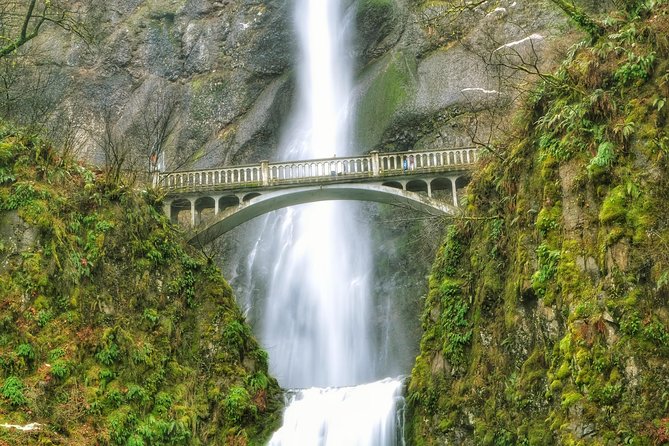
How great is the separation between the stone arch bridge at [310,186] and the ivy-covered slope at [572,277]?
23.6ft

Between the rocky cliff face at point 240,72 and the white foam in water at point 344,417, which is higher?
the rocky cliff face at point 240,72

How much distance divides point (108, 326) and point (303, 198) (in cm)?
951

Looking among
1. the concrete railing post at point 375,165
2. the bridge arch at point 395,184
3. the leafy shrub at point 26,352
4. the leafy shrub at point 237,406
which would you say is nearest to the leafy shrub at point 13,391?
the leafy shrub at point 26,352

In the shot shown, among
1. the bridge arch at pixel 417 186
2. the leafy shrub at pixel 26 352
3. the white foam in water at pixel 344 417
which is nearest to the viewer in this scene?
the leafy shrub at pixel 26 352

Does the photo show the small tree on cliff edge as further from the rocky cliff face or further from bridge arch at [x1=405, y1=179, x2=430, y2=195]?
bridge arch at [x1=405, y1=179, x2=430, y2=195]

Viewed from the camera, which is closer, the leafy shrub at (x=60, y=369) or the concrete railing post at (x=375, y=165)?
the leafy shrub at (x=60, y=369)

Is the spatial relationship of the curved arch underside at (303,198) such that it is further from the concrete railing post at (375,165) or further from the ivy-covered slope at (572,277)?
the ivy-covered slope at (572,277)

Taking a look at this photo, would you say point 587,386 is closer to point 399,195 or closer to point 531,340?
point 531,340

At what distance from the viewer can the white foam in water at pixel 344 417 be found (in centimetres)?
1812

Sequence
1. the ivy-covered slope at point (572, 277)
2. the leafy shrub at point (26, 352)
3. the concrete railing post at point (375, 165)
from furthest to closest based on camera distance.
→ 1. the concrete railing post at point (375, 165)
2. the leafy shrub at point (26, 352)
3. the ivy-covered slope at point (572, 277)

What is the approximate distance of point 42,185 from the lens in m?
20.1

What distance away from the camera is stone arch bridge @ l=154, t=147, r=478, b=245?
24.7 m

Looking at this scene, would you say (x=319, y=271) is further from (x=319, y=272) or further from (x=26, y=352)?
(x=26, y=352)

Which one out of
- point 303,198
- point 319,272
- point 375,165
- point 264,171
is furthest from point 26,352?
point 319,272
